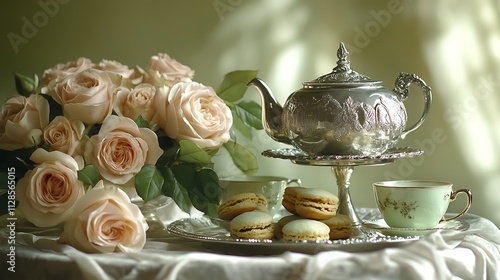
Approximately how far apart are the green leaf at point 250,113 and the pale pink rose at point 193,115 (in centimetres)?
15

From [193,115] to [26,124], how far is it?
0.24 meters

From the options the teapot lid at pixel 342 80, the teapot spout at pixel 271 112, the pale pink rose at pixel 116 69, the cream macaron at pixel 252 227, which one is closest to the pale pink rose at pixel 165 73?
the pale pink rose at pixel 116 69

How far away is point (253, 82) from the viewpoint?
1.22m

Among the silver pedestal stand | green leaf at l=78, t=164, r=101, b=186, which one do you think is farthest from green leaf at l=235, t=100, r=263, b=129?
green leaf at l=78, t=164, r=101, b=186

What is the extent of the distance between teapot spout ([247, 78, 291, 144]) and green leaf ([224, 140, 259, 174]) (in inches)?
3.5

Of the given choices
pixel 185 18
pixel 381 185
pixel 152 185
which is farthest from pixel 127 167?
pixel 185 18

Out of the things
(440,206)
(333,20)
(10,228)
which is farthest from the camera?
(333,20)

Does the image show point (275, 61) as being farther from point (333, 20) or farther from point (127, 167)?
point (127, 167)

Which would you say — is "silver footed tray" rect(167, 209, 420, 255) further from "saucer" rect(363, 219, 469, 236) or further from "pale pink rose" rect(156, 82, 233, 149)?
"pale pink rose" rect(156, 82, 233, 149)

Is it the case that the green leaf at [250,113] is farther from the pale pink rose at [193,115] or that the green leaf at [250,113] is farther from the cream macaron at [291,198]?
the cream macaron at [291,198]

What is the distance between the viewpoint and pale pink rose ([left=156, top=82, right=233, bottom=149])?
1131 mm

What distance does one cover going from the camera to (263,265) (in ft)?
2.95

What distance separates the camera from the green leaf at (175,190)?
1104mm

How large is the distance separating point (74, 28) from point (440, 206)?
2.83ft
